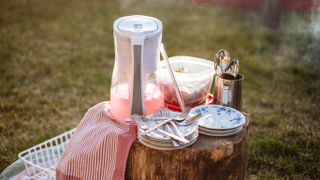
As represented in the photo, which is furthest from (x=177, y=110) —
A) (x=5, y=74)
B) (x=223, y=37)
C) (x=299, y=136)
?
(x=223, y=37)

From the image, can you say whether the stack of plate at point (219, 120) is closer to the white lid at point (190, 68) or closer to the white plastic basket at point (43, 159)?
the white lid at point (190, 68)

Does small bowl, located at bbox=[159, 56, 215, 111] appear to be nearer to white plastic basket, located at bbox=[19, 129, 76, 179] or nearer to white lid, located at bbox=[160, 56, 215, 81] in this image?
white lid, located at bbox=[160, 56, 215, 81]

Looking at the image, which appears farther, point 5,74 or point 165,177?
point 5,74

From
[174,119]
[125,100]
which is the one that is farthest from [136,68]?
[174,119]

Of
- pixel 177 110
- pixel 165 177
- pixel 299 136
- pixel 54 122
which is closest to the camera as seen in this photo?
pixel 165 177

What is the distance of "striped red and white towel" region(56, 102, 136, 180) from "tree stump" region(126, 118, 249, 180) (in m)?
0.05

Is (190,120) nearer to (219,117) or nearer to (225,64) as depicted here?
(219,117)

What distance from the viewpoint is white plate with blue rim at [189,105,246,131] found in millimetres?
2197

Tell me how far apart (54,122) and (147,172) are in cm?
166

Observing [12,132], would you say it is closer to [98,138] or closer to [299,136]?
[98,138]

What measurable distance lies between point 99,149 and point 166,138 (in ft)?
1.19

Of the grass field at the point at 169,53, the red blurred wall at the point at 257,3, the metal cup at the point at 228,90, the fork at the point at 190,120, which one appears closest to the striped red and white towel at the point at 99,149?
the fork at the point at 190,120

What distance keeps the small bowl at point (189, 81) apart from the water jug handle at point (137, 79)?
0.59 feet

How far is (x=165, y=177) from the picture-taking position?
2.13m
